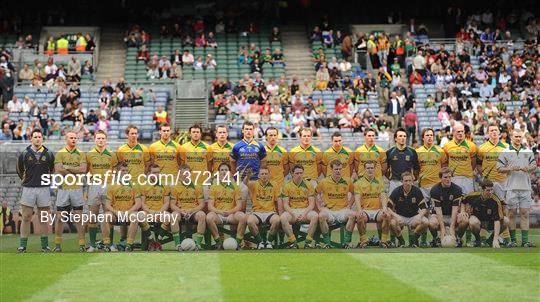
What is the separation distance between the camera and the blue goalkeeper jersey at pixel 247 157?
18.1 m

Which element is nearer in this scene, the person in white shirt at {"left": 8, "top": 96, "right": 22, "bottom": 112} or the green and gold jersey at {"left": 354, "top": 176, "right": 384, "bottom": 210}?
the green and gold jersey at {"left": 354, "top": 176, "right": 384, "bottom": 210}

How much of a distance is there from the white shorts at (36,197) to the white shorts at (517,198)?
27.0ft

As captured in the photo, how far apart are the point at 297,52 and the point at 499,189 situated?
2089cm

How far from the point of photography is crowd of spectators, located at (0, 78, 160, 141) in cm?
2983

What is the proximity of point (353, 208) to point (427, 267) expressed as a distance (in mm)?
3841

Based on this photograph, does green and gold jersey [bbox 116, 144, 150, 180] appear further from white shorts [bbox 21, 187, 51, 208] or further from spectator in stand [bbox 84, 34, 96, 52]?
spectator in stand [bbox 84, 34, 96, 52]

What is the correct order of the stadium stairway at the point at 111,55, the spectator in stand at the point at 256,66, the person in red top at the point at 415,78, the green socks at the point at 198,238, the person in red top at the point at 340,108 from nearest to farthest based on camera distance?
the green socks at the point at 198,238 → the person in red top at the point at 340,108 → the person in red top at the point at 415,78 → the spectator in stand at the point at 256,66 → the stadium stairway at the point at 111,55

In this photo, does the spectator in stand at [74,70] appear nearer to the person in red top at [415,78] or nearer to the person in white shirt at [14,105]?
the person in white shirt at [14,105]

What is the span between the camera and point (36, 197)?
1780cm

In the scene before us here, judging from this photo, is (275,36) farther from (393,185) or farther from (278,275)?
(278,275)

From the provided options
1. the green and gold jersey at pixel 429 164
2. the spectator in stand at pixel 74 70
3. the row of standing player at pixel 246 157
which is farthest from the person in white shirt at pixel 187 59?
the green and gold jersey at pixel 429 164

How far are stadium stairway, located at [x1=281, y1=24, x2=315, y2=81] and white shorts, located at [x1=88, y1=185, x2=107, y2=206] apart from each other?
19264 millimetres

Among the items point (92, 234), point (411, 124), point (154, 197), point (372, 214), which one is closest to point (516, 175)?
point (372, 214)

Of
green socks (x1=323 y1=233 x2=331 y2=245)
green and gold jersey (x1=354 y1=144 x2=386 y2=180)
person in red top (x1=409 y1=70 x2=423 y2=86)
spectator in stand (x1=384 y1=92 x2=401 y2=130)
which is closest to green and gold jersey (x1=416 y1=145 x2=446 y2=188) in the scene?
green and gold jersey (x1=354 y1=144 x2=386 y2=180)
